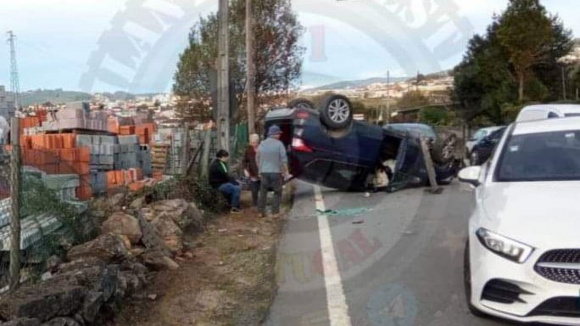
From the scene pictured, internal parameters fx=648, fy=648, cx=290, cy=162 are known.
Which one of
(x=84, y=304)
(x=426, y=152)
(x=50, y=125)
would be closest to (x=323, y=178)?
(x=426, y=152)

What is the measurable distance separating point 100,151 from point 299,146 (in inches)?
232

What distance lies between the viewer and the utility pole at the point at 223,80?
14.0 metres

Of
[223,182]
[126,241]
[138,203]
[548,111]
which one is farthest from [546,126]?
[548,111]

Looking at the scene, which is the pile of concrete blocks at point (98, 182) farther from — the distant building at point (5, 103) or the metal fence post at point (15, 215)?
the distant building at point (5, 103)

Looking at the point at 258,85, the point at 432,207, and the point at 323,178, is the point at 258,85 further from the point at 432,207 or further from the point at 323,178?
the point at 432,207

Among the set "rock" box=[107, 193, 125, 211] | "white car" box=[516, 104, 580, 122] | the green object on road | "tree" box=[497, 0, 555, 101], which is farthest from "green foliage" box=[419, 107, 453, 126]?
"rock" box=[107, 193, 125, 211]

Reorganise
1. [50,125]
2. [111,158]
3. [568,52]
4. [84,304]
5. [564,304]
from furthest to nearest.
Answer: [568,52] → [50,125] → [111,158] → [84,304] → [564,304]

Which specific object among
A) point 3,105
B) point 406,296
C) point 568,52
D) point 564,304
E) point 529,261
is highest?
point 568,52

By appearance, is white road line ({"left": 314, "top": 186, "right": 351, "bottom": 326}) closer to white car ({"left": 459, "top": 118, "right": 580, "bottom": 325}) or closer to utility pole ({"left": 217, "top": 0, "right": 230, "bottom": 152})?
white car ({"left": 459, "top": 118, "right": 580, "bottom": 325})

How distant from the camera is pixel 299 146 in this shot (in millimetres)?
13430

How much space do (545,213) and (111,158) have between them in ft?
44.6

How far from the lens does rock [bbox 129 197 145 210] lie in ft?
33.2

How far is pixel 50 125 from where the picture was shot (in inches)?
829

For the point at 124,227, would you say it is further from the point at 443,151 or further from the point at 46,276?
the point at 443,151
